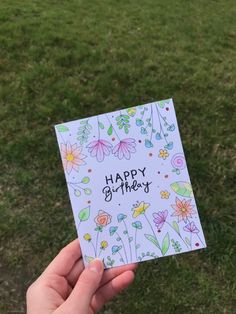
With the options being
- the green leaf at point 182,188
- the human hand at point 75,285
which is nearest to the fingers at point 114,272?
the human hand at point 75,285

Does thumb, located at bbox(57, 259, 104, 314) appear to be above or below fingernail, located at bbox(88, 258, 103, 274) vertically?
below

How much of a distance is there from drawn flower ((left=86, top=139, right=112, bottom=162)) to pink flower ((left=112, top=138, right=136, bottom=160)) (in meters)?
0.03

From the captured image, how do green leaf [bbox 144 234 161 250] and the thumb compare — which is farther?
Answer: green leaf [bbox 144 234 161 250]

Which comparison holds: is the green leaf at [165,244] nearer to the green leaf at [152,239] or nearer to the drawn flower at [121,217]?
the green leaf at [152,239]

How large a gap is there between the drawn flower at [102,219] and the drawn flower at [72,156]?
0.20 m

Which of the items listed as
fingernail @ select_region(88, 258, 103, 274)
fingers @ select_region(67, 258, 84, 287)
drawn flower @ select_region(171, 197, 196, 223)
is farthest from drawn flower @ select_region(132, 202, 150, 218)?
fingers @ select_region(67, 258, 84, 287)

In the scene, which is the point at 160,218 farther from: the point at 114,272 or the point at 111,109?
the point at 111,109

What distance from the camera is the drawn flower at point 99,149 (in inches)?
70.0

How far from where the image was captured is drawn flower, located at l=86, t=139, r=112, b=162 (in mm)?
1778

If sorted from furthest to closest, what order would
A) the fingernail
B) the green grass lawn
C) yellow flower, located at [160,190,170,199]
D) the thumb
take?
the green grass lawn, yellow flower, located at [160,190,170,199], the fingernail, the thumb

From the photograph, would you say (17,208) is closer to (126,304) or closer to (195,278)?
(126,304)

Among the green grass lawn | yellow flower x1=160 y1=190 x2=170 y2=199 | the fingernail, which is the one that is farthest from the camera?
the green grass lawn

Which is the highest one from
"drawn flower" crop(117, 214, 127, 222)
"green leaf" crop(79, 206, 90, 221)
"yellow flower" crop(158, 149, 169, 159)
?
"yellow flower" crop(158, 149, 169, 159)

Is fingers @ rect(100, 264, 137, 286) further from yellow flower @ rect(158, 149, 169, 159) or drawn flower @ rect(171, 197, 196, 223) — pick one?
yellow flower @ rect(158, 149, 169, 159)
